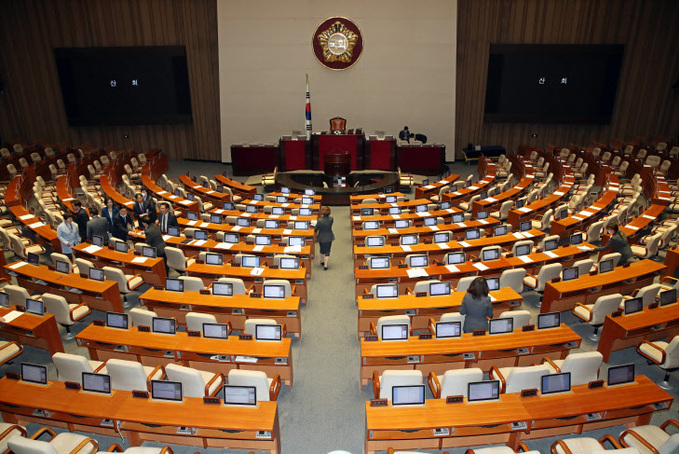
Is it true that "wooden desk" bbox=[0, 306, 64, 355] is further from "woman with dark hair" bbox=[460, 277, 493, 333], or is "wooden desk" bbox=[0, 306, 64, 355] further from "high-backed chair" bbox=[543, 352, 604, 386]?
"high-backed chair" bbox=[543, 352, 604, 386]

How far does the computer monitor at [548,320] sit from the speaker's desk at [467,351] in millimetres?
76

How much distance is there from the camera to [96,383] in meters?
5.46

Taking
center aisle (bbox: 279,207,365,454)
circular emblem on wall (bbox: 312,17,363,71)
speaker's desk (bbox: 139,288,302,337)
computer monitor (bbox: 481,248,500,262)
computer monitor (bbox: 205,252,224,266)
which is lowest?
center aisle (bbox: 279,207,365,454)

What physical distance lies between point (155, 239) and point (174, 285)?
1.80m

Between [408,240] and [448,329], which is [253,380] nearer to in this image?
[448,329]

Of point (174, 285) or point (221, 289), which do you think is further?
point (174, 285)

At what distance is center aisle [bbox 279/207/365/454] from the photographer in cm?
581

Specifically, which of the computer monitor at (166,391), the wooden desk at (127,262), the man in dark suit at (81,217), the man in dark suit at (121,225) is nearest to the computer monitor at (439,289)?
the computer monitor at (166,391)

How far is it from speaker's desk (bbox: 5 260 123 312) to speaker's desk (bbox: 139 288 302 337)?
67 cm

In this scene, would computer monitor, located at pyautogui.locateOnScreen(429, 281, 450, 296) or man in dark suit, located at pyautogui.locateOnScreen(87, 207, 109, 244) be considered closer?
computer monitor, located at pyautogui.locateOnScreen(429, 281, 450, 296)

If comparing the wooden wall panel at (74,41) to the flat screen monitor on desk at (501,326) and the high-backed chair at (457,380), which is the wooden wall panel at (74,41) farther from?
the high-backed chair at (457,380)

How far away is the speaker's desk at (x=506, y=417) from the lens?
501 centimetres

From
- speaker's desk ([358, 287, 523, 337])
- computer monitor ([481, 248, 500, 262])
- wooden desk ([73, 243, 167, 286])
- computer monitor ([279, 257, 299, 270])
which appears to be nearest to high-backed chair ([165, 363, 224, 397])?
speaker's desk ([358, 287, 523, 337])

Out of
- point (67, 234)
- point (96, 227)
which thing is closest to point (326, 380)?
point (96, 227)
